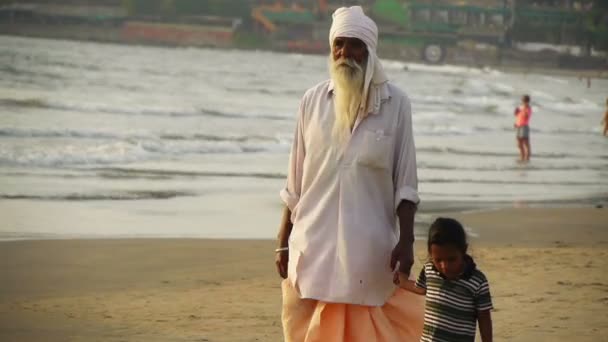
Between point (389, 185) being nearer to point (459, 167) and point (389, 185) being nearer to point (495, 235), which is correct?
point (495, 235)

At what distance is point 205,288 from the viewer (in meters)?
7.08

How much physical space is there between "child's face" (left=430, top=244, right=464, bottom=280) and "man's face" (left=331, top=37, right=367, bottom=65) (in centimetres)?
64

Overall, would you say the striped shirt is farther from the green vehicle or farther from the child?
the green vehicle

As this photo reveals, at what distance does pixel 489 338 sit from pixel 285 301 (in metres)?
0.66

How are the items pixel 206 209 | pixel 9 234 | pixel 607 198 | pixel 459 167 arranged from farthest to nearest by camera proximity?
pixel 459 167, pixel 607 198, pixel 206 209, pixel 9 234

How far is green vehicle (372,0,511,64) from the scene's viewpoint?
64062 mm

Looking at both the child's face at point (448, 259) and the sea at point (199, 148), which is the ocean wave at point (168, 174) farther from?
the child's face at point (448, 259)

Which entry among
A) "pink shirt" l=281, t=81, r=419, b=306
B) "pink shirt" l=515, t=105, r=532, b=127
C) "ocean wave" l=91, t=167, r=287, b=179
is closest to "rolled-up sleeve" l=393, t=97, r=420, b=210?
"pink shirt" l=281, t=81, r=419, b=306

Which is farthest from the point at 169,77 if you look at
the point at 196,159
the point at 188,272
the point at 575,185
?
the point at 188,272

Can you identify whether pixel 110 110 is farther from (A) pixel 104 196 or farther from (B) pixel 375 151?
(B) pixel 375 151

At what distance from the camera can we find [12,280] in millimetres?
7383

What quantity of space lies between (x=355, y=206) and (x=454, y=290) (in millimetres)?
394

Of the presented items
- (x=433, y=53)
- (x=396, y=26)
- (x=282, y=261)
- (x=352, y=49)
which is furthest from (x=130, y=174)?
(x=433, y=53)

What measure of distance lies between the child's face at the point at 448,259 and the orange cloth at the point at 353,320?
202 mm
